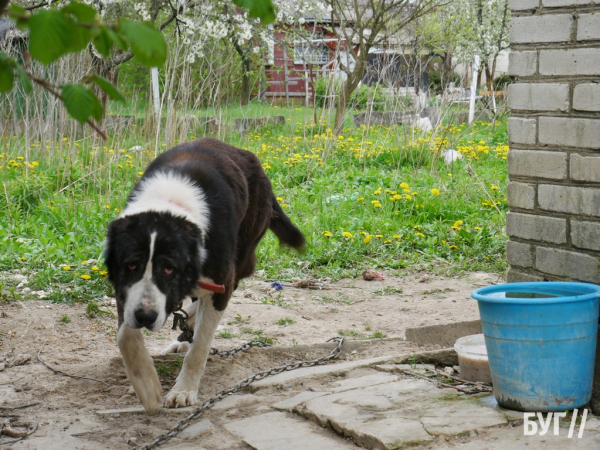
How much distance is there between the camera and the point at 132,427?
A: 11.4 ft

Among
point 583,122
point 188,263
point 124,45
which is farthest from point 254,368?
point 124,45

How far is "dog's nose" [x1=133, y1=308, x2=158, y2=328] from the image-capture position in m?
3.37

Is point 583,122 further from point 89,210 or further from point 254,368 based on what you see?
point 89,210

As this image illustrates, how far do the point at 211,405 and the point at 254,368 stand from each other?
0.76 m

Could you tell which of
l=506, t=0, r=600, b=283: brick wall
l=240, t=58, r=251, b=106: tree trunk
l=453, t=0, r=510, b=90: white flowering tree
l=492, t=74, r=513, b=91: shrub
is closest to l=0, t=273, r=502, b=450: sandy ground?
l=506, t=0, r=600, b=283: brick wall

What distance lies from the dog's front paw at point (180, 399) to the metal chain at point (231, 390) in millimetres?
121

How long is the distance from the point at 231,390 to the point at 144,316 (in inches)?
28.1

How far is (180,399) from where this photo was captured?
3.84 metres

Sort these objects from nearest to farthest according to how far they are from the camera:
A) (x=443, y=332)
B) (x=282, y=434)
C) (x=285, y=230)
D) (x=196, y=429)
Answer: (x=282, y=434)
(x=196, y=429)
(x=443, y=332)
(x=285, y=230)

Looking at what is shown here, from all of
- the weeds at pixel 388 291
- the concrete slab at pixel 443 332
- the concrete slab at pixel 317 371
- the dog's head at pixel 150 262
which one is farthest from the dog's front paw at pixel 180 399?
the weeds at pixel 388 291

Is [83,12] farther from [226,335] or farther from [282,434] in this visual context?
[226,335]

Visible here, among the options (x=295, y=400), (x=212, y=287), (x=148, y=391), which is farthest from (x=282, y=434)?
(x=212, y=287)

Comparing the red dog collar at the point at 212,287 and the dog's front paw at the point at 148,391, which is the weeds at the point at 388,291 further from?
the dog's front paw at the point at 148,391

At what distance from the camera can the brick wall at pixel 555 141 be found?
3.40 m
